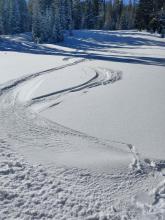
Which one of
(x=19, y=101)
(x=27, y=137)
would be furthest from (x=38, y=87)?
(x=27, y=137)

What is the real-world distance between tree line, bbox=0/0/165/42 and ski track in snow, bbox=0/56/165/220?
35.5 m

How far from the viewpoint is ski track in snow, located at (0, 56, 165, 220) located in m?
3.81

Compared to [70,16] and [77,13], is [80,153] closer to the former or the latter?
[70,16]

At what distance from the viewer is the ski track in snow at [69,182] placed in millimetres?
3807

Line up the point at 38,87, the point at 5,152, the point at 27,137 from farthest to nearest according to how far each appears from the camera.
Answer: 1. the point at 38,87
2. the point at 27,137
3. the point at 5,152

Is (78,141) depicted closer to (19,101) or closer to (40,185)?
(40,185)

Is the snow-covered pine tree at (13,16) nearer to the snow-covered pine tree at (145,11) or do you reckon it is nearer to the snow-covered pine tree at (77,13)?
the snow-covered pine tree at (77,13)

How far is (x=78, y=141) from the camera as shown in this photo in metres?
5.92

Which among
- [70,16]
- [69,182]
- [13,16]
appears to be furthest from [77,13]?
[69,182]

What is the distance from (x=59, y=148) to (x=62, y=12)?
4525 centimetres

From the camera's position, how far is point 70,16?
52.0 m

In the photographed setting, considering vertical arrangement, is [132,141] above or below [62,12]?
below

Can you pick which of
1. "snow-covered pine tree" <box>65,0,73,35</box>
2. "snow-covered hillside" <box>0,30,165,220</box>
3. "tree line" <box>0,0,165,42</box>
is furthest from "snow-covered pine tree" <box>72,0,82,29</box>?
"snow-covered hillside" <box>0,30,165,220</box>

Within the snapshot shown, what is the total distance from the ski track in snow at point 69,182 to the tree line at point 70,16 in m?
35.5
